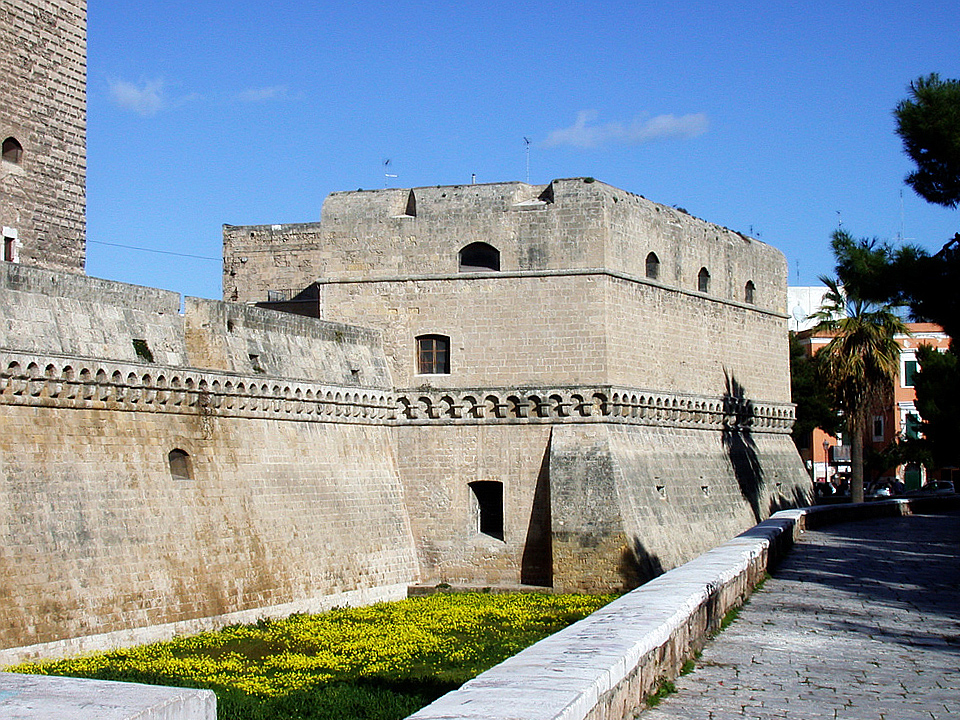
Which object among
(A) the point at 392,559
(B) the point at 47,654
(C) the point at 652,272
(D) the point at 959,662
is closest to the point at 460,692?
(D) the point at 959,662

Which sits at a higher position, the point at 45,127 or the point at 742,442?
the point at 45,127

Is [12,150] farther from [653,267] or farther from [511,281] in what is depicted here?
[653,267]

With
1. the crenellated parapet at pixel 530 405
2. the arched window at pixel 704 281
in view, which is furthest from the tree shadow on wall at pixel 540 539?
the arched window at pixel 704 281

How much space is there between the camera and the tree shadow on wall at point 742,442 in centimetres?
2552

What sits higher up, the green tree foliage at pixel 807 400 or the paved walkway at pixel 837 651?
the green tree foliage at pixel 807 400

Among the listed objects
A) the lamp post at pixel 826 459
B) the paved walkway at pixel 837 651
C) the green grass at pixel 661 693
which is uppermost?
the lamp post at pixel 826 459

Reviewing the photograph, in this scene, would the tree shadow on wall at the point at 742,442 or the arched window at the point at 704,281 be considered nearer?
the arched window at the point at 704,281

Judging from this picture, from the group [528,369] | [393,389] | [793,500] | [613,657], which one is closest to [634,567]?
[528,369]

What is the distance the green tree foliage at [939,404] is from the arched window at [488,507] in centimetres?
2467

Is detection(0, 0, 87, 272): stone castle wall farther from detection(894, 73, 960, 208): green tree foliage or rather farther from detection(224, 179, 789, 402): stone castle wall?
detection(894, 73, 960, 208): green tree foliage

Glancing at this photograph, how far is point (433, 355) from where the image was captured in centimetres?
2156

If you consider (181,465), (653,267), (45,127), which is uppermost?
(45,127)

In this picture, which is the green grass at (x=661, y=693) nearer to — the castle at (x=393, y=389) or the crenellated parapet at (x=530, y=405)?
the castle at (x=393, y=389)

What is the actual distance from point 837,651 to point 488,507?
12.4m
